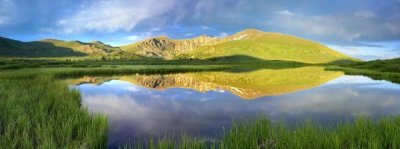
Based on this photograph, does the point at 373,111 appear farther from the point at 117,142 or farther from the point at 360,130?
the point at 117,142

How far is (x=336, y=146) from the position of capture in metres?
7.75

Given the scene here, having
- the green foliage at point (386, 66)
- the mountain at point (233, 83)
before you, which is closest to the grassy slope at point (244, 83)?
the mountain at point (233, 83)

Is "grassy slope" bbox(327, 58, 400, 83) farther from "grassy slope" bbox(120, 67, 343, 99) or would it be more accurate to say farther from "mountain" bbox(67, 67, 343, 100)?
"mountain" bbox(67, 67, 343, 100)

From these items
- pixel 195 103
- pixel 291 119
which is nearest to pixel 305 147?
pixel 291 119

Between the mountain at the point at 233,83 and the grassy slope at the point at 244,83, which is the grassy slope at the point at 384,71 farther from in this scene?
the mountain at the point at 233,83

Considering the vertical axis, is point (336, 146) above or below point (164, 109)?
above

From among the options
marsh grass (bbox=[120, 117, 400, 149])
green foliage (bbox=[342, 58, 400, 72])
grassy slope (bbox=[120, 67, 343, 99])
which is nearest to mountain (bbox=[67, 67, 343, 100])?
grassy slope (bbox=[120, 67, 343, 99])

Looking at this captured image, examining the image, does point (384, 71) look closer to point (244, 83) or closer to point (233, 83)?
point (244, 83)

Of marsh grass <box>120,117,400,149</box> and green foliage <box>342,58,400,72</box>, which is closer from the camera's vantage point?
marsh grass <box>120,117,400,149</box>

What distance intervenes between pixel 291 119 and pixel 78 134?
10222mm

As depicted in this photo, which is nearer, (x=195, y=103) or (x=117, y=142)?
(x=117, y=142)

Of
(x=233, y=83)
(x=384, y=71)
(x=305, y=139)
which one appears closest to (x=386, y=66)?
(x=384, y=71)

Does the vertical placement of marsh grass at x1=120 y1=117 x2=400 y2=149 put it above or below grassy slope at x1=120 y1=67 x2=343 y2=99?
above

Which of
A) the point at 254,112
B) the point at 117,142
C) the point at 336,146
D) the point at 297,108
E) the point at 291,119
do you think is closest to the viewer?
the point at 336,146
